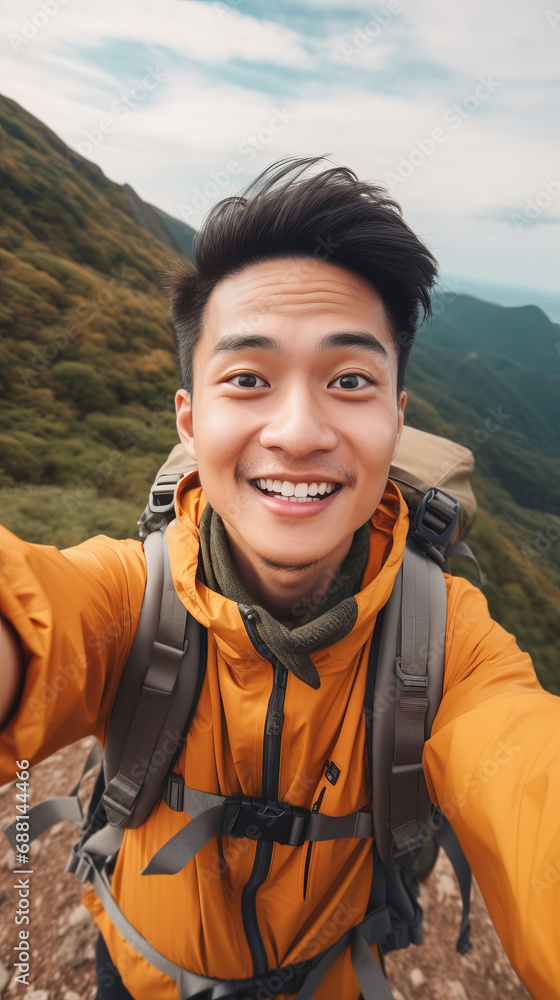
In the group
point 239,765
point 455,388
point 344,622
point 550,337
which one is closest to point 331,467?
point 344,622

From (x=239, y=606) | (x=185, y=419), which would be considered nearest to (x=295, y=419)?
(x=239, y=606)

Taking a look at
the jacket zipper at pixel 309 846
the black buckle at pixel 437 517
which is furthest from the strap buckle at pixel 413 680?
the black buckle at pixel 437 517

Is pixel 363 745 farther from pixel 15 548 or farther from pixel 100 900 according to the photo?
pixel 100 900

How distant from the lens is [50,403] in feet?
33.9

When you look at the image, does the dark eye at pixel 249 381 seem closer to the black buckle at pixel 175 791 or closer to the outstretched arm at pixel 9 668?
the outstretched arm at pixel 9 668

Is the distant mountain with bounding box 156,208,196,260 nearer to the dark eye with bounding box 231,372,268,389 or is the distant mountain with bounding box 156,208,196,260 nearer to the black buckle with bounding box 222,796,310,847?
the dark eye with bounding box 231,372,268,389

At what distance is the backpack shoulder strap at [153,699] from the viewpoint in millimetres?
1898

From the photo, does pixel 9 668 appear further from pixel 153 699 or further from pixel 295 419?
pixel 295 419

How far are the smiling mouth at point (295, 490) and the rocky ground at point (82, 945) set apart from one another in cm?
388

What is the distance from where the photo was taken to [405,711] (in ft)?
6.26

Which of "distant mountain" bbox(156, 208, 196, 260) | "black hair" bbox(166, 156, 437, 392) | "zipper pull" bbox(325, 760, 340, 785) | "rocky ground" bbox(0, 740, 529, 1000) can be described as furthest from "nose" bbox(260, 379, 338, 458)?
"distant mountain" bbox(156, 208, 196, 260)

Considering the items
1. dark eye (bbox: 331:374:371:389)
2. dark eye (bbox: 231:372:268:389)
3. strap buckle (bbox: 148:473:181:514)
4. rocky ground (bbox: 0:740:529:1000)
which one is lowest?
rocky ground (bbox: 0:740:529:1000)

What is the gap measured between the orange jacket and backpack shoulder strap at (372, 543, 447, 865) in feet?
0.27

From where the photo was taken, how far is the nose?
174 cm
